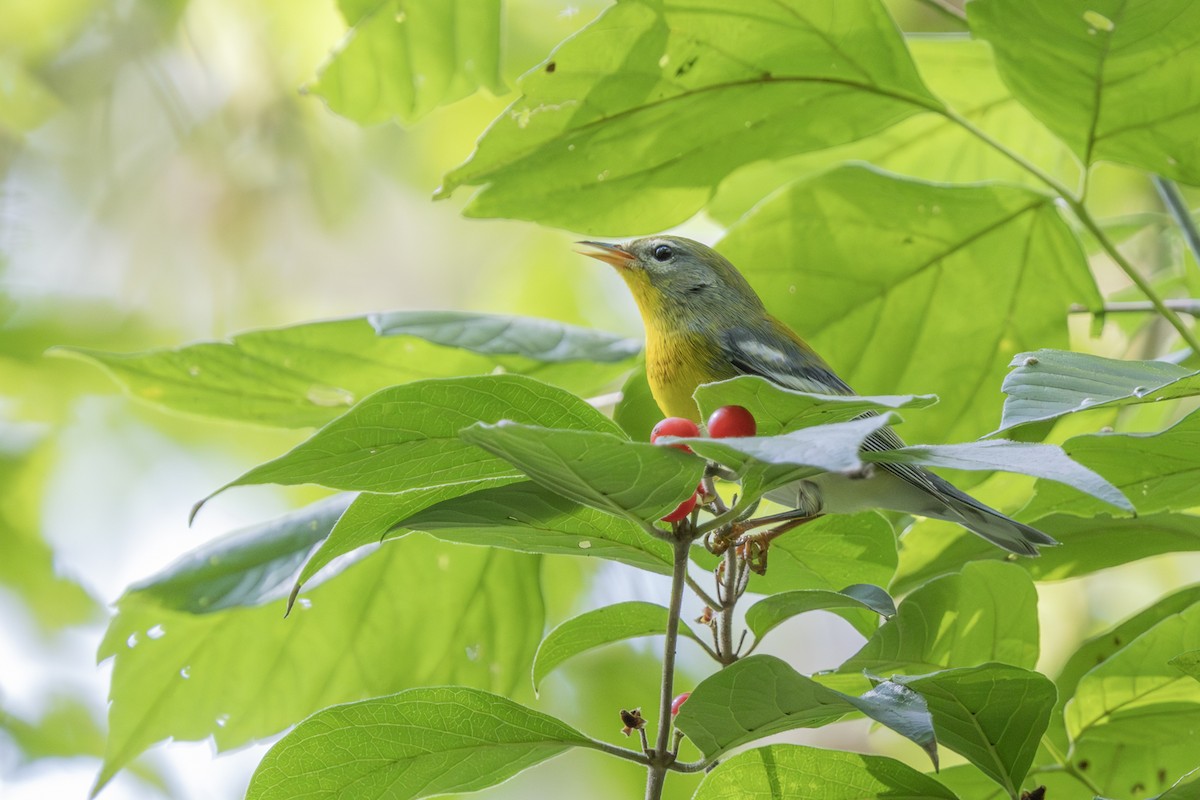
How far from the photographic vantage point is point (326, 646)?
1.86 metres

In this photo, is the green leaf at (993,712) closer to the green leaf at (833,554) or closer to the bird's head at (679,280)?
the green leaf at (833,554)

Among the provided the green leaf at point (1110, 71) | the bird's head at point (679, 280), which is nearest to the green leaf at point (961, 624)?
the green leaf at point (1110, 71)

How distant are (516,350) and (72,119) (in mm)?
4889

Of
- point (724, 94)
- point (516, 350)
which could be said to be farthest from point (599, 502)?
point (724, 94)

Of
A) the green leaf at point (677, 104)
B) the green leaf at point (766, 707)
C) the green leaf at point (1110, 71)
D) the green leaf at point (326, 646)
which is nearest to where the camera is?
the green leaf at point (766, 707)

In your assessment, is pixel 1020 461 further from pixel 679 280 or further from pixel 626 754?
pixel 679 280

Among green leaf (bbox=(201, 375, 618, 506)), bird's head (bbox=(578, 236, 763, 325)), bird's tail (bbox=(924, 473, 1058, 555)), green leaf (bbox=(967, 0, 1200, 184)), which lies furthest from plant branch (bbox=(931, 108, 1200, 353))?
green leaf (bbox=(201, 375, 618, 506))

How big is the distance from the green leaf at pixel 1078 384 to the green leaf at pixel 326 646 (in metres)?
1.04

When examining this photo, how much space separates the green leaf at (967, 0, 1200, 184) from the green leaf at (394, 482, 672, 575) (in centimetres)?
88

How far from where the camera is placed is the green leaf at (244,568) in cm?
155

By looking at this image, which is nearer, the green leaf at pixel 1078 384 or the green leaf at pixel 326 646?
the green leaf at pixel 1078 384

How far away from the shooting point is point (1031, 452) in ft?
2.54

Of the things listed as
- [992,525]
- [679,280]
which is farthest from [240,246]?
[992,525]

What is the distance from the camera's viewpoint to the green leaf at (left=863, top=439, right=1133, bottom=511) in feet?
2.27
